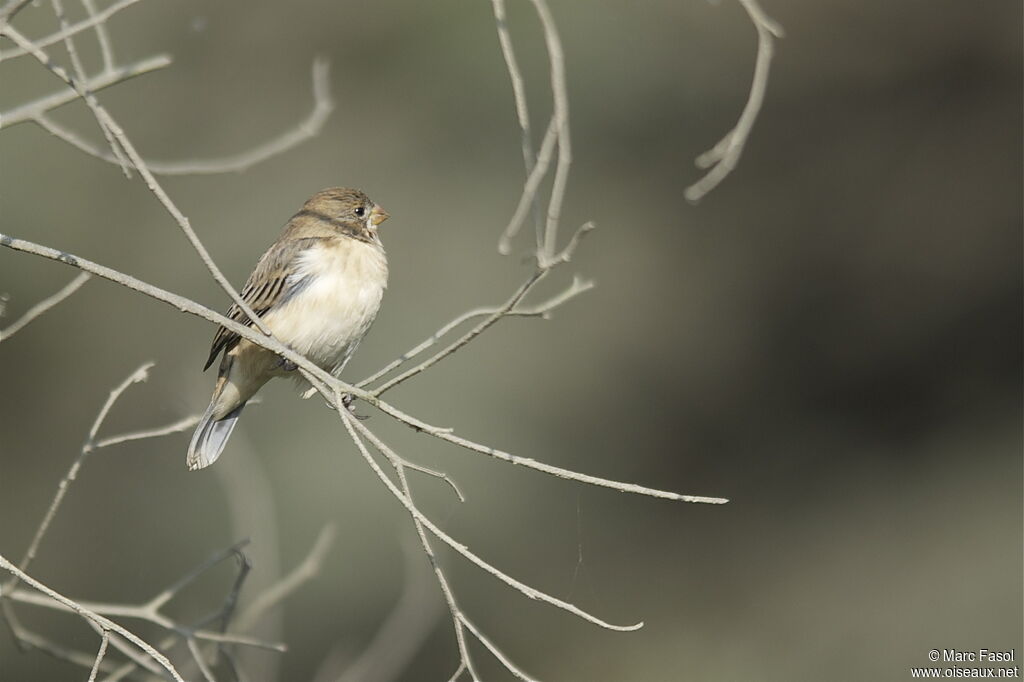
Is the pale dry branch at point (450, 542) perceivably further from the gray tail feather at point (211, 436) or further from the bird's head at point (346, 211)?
the bird's head at point (346, 211)

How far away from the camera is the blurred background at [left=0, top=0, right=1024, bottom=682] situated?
10.5 metres

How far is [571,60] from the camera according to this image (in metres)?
10.7

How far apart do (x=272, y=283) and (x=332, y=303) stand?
1.12 feet

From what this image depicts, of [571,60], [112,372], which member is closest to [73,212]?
[112,372]

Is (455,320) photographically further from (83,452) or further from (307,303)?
(307,303)

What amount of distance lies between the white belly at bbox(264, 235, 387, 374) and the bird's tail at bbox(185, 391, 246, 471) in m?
0.36

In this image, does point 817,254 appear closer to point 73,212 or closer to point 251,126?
point 251,126

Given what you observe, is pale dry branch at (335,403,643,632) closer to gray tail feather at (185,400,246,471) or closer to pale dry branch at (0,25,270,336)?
pale dry branch at (0,25,270,336)

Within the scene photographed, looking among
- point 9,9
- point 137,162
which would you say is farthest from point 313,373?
point 9,9

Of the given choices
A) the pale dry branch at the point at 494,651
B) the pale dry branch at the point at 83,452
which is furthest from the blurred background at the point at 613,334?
the pale dry branch at the point at 494,651

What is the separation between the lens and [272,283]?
16.0 feet

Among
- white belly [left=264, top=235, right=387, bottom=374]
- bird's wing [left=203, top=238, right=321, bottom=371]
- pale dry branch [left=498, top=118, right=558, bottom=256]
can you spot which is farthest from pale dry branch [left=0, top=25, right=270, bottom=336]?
bird's wing [left=203, top=238, right=321, bottom=371]

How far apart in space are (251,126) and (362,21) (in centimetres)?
138

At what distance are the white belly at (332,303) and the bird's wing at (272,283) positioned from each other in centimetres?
4
